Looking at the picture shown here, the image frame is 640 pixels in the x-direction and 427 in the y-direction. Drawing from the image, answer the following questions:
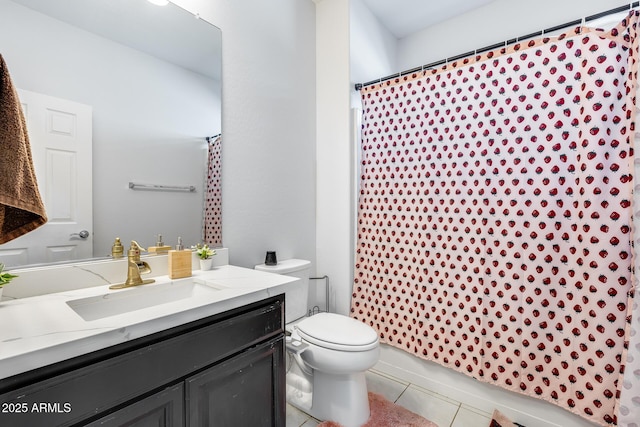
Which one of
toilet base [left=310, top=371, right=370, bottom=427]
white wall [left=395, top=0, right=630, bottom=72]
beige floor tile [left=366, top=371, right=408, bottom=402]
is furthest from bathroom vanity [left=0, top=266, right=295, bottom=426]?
white wall [left=395, top=0, right=630, bottom=72]

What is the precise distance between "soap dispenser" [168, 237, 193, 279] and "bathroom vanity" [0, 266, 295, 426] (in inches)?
3.1

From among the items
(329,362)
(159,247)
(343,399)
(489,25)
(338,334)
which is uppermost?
(489,25)

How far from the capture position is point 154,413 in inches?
31.5

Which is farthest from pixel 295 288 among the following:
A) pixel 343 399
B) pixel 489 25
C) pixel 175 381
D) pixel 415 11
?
pixel 489 25

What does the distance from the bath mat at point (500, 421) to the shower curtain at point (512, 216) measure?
17 centimetres

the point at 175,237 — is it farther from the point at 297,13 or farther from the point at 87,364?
the point at 297,13

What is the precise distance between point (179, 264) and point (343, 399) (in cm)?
109

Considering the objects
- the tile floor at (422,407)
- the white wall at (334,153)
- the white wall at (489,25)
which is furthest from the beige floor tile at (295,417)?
the white wall at (489,25)

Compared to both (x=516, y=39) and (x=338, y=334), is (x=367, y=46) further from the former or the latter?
(x=338, y=334)

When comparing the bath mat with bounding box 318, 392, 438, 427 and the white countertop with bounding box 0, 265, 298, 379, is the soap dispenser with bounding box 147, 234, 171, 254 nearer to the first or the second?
the white countertop with bounding box 0, 265, 298, 379

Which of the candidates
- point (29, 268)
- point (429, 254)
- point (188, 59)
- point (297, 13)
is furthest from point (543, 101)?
point (29, 268)

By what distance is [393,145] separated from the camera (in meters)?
2.09

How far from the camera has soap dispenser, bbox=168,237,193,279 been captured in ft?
4.32

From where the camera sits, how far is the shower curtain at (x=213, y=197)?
1.62m
